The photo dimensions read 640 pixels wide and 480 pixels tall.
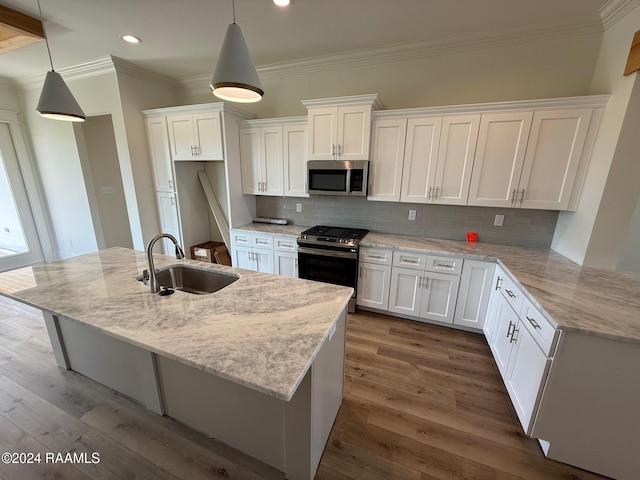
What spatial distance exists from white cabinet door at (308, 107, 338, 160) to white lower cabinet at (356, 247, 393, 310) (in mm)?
1218

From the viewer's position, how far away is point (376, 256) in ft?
9.29

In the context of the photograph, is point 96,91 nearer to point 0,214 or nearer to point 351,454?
point 0,214

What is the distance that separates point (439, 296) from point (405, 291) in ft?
1.13

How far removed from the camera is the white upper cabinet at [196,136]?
319cm

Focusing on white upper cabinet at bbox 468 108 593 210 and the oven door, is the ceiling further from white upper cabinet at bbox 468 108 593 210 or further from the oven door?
the oven door

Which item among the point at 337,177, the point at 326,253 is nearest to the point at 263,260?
the point at 326,253

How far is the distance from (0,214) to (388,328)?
6.93m

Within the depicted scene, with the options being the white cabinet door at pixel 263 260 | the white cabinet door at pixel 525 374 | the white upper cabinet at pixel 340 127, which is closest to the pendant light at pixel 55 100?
the white upper cabinet at pixel 340 127

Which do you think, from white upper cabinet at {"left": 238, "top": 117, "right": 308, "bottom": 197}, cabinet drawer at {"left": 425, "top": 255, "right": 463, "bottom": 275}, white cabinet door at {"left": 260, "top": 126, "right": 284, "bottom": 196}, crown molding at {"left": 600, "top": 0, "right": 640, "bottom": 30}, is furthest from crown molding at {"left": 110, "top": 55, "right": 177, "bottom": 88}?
crown molding at {"left": 600, "top": 0, "right": 640, "bottom": 30}

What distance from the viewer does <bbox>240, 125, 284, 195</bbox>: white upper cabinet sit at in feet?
10.7

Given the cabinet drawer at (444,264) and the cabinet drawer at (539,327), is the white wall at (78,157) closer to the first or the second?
the cabinet drawer at (444,264)

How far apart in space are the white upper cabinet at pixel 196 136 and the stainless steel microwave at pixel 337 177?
124cm

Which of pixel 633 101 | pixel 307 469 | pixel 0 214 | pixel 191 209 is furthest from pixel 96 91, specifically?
pixel 633 101

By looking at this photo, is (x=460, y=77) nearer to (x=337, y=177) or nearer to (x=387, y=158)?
(x=387, y=158)
